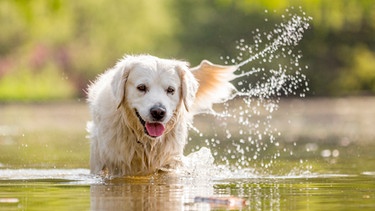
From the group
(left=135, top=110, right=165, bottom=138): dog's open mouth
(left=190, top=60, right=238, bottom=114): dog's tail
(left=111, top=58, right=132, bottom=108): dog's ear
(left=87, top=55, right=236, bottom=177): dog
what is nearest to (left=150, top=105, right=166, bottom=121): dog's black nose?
(left=87, top=55, right=236, bottom=177): dog

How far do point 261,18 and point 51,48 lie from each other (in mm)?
7996

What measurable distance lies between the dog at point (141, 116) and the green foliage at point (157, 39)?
85.3 ft

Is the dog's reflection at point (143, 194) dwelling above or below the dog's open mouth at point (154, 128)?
below

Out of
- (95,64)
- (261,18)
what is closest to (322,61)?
(261,18)

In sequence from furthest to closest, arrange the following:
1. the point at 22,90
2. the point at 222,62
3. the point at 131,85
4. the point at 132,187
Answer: the point at 222,62 → the point at 22,90 → the point at 131,85 → the point at 132,187

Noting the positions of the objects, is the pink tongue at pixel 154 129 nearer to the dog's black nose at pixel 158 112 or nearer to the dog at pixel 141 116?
the dog at pixel 141 116

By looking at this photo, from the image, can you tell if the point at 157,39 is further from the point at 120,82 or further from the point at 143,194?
the point at 143,194

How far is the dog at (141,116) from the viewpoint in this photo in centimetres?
841

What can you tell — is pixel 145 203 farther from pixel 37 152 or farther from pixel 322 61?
pixel 322 61

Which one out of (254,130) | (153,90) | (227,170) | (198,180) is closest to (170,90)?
(153,90)

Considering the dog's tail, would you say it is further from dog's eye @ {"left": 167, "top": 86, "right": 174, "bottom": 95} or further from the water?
dog's eye @ {"left": 167, "top": 86, "right": 174, "bottom": 95}

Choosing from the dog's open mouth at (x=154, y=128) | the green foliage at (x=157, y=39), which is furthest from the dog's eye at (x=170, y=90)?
the green foliage at (x=157, y=39)

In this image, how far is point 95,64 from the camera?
38406 millimetres

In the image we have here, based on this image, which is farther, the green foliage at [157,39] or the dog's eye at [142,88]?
the green foliage at [157,39]
